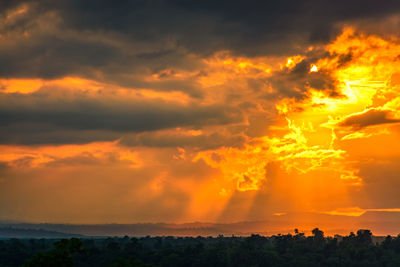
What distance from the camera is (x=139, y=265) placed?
6629 inches

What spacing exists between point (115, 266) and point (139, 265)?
7280 millimetres

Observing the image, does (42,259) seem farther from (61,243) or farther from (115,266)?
(115,266)

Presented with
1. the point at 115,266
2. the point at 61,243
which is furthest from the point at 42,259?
the point at 115,266

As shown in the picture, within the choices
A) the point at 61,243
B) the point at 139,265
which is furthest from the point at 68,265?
the point at 139,265

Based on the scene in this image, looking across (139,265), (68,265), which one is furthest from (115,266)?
(68,265)

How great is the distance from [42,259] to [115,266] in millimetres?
63873

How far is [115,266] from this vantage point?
169 m

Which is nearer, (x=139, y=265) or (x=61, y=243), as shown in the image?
(x=61, y=243)

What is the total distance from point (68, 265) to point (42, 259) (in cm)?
532

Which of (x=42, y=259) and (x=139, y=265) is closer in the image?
(x=42, y=259)

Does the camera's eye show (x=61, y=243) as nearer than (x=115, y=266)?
Yes

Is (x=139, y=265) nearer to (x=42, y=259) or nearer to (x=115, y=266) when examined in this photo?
(x=115, y=266)

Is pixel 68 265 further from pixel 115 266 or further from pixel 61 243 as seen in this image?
pixel 115 266

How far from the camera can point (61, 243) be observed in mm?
110812
